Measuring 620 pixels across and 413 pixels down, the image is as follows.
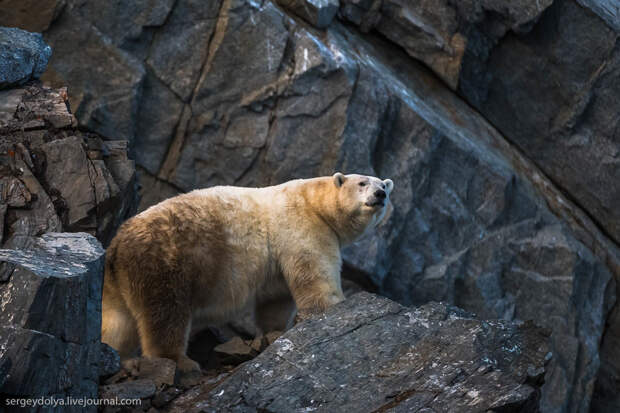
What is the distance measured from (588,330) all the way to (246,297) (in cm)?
791

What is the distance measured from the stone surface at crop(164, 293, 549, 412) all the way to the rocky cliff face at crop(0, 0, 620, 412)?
5409mm

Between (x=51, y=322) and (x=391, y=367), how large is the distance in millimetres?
2790

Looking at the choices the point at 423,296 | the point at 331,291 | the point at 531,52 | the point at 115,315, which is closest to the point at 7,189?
the point at 115,315

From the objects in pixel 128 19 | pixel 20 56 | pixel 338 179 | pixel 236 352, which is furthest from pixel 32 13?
pixel 236 352

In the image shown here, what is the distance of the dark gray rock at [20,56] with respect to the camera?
29.3ft

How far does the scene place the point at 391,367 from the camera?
20.7ft

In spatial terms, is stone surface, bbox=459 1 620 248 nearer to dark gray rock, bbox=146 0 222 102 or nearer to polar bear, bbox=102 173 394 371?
dark gray rock, bbox=146 0 222 102

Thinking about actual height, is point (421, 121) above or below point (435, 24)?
below

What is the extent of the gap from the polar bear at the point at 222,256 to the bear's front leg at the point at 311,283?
1 centimetres

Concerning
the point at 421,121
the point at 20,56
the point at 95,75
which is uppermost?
the point at 421,121

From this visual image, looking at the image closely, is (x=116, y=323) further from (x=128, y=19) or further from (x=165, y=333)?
(x=128, y=19)

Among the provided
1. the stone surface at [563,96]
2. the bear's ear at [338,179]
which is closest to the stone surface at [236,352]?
the bear's ear at [338,179]

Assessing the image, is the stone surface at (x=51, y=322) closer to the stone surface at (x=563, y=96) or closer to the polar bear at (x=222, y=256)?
the polar bear at (x=222, y=256)

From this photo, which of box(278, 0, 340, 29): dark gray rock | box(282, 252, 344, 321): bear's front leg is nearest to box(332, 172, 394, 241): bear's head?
box(282, 252, 344, 321): bear's front leg
